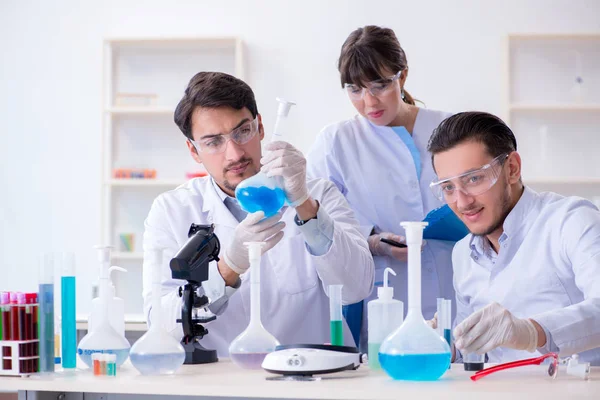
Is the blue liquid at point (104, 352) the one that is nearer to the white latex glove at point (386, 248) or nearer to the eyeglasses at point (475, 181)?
the eyeglasses at point (475, 181)

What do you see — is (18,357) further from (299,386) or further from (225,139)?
(225,139)

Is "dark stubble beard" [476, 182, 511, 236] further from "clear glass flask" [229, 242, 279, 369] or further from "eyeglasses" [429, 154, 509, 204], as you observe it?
"clear glass flask" [229, 242, 279, 369]

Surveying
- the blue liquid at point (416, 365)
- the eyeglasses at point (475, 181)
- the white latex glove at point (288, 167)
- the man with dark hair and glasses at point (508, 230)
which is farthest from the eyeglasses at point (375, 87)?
the blue liquid at point (416, 365)

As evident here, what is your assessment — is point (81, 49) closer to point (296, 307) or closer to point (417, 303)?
point (296, 307)

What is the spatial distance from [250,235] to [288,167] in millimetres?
183

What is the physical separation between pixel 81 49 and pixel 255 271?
4109 millimetres

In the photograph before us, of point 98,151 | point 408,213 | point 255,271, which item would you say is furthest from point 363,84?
point 98,151

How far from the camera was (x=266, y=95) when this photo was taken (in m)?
5.10

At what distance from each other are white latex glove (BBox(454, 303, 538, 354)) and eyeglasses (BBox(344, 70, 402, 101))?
4.05ft

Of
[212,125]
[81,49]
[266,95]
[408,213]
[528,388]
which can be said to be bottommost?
[528,388]

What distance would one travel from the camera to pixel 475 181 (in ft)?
6.38

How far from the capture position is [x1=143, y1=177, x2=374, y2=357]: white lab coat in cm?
213

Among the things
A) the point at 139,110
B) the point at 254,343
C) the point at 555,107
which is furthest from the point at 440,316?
the point at 139,110

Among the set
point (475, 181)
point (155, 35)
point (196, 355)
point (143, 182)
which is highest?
point (155, 35)
